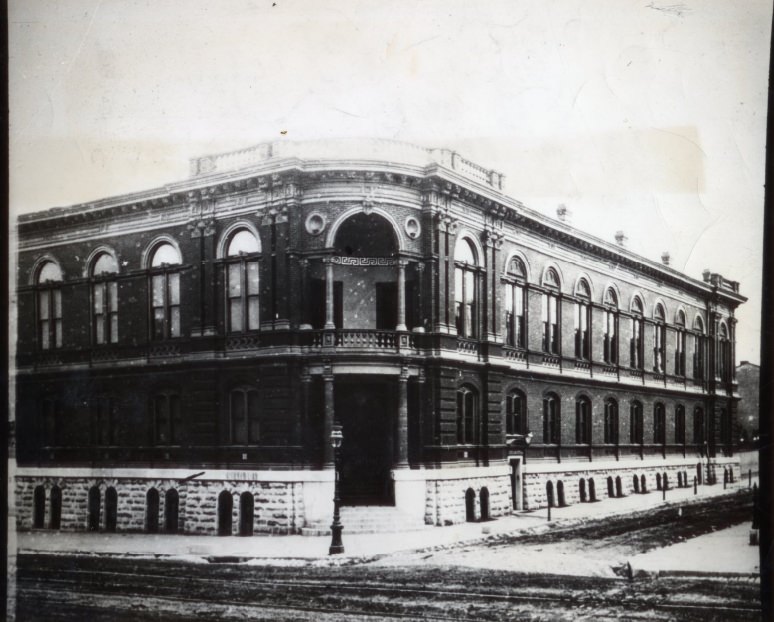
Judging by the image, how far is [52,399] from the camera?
1316cm

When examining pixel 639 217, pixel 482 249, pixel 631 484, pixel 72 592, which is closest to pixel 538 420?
pixel 631 484

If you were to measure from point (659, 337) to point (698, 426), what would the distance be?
6.19 feet

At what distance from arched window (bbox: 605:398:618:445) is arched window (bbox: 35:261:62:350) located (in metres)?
9.93

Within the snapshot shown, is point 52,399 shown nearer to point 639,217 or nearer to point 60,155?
point 60,155

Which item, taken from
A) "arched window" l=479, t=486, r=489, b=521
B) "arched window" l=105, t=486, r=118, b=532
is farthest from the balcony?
"arched window" l=105, t=486, r=118, b=532

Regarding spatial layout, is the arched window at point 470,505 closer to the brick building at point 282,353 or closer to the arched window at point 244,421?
the brick building at point 282,353

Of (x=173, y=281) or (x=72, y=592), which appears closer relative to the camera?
(x=72, y=592)

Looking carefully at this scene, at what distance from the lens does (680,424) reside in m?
14.8

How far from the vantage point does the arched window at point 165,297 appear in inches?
529

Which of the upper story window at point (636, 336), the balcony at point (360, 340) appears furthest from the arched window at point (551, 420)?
the balcony at point (360, 340)

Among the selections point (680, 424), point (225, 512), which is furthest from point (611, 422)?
point (225, 512)

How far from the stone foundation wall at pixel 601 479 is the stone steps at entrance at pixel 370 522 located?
2669mm

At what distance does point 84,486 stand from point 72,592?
164cm

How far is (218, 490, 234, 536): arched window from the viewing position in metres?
13.3
